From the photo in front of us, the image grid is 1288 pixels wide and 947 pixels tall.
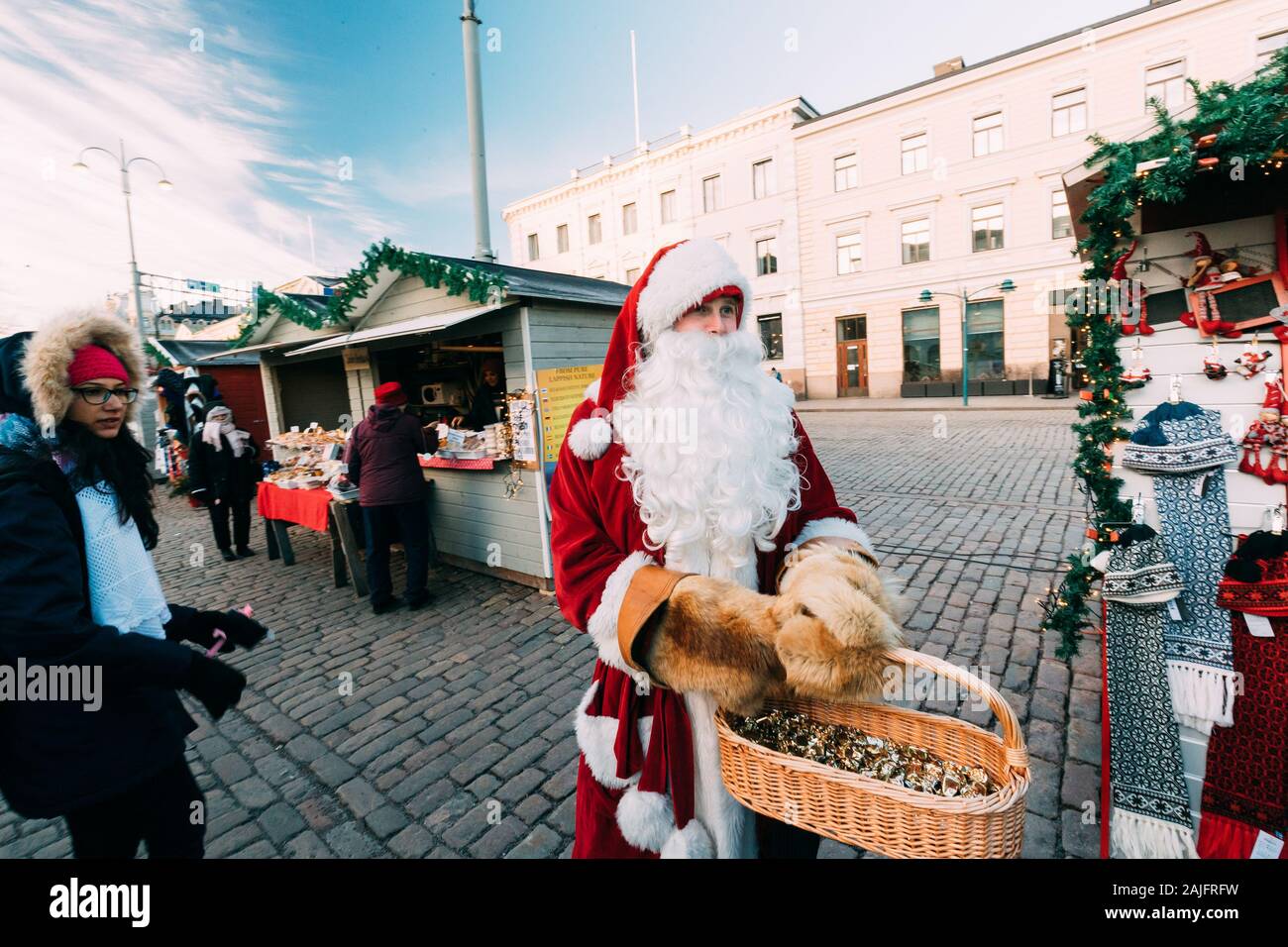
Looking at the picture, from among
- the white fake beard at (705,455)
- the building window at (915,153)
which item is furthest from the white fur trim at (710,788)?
the building window at (915,153)

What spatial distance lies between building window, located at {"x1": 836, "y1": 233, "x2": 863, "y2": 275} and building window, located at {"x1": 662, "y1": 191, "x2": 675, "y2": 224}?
324 inches

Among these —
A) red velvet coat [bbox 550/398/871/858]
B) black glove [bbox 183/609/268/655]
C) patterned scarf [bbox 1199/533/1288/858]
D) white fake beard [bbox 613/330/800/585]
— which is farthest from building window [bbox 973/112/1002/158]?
black glove [bbox 183/609/268/655]

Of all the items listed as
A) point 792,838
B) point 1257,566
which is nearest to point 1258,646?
point 1257,566

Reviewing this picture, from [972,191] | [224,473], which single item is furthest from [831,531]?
[972,191]

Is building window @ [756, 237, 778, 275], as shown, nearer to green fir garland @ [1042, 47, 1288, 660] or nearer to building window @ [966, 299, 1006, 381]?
building window @ [966, 299, 1006, 381]

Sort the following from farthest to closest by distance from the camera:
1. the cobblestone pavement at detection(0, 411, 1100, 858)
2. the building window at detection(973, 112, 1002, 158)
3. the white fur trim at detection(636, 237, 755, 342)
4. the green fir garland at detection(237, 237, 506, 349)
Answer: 1. the building window at detection(973, 112, 1002, 158)
2. the green fir garland at detection(237, 237, 506, 349)
3. the cobblestone pavement at detection(0, 411, 1100, 858)
4. the white fur trim at detection(636, 237, 755, 342)

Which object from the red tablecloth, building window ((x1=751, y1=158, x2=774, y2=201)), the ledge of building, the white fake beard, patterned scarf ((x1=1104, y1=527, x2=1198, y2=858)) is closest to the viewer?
the white fake beard

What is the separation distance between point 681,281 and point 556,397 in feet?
12.7

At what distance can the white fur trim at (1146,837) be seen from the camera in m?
2.08

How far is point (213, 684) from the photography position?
170cm

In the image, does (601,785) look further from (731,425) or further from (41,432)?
(41,432)

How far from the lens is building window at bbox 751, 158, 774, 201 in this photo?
2550 centimetres

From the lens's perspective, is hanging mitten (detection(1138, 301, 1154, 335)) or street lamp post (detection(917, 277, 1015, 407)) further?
street lamp post (detection(917, 277, 1015, 407))
